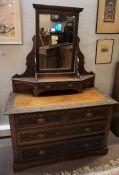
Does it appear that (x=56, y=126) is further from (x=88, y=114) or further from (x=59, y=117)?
(x=88, y=114)

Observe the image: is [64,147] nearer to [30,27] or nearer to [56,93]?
[56,93]

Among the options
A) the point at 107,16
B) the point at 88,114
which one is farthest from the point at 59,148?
the point at 107,16

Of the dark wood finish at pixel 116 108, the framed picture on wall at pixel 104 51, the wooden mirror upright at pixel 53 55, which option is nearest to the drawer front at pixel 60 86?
the wooden mirror upright at pixel 53 55

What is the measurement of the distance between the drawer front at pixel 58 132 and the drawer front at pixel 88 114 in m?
0.07

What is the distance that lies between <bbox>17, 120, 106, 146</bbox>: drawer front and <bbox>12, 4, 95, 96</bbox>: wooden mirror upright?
1.35 ft

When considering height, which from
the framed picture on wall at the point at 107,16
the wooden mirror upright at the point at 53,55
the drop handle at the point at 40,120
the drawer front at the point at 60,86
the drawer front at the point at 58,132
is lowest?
the drawer front at the point at 58,132

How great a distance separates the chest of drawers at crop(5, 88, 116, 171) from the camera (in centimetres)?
167

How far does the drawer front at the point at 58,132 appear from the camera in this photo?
1.72 metres

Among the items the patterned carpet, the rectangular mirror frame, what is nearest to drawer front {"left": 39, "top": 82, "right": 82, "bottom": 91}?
the rectangular mirror frame

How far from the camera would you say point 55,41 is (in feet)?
6.30

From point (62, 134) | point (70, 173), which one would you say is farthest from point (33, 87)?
point (70, 173)

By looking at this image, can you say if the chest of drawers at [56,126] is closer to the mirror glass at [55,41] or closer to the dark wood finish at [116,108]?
the mirror glass at [55,41]

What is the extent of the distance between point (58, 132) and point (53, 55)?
2.79 feet

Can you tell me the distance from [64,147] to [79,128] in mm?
270
